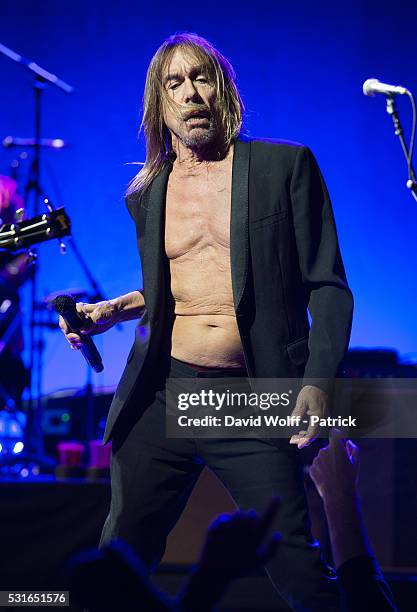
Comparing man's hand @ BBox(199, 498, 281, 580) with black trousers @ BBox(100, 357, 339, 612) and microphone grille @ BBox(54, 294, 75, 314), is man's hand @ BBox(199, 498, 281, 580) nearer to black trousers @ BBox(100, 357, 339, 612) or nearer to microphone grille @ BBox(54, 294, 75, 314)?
black trousers @ BBox(100, 357, 339, 612)

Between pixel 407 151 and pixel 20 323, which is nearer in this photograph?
pixel 407 151

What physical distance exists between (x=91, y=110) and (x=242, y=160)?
3.38 metres

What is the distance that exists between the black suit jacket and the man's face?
0.47 ft

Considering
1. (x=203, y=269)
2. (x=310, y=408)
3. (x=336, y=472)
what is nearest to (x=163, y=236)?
(x=203, y=269)

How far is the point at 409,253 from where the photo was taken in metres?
5.25

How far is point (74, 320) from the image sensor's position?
2.32 meters

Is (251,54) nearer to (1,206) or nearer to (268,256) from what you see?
(1,206)

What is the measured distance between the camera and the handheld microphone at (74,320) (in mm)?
2266

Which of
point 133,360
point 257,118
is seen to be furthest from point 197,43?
point 257,118

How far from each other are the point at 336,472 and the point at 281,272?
2.82 ft

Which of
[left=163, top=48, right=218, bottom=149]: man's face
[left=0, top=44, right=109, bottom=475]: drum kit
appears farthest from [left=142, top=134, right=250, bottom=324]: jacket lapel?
[left=0, top=44, right=109, bottom=475]: drum kit

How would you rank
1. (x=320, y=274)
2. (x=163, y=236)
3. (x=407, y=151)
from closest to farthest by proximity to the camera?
1. (x=320, y=274)
2. (x=163, y=236)
3. (x=407, y=151)

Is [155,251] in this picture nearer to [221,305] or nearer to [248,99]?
[221,305]

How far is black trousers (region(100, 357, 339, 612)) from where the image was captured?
2062 millimetres
